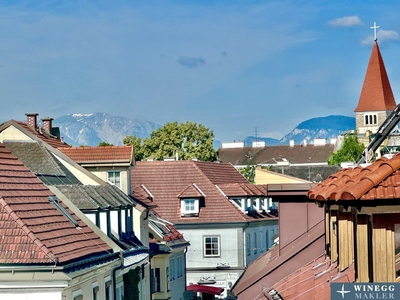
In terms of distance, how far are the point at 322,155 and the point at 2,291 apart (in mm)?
166549

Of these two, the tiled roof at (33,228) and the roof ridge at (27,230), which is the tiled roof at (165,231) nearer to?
the tiled roof at (33,228)

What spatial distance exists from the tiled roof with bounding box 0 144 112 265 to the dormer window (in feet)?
118

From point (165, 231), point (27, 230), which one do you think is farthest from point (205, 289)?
point (27, 230)

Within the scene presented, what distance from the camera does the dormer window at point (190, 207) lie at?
63.2 m

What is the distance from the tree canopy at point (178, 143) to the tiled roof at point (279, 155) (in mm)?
75660

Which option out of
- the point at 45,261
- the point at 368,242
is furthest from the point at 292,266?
the point at 368,242

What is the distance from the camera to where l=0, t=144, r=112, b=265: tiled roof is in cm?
2136

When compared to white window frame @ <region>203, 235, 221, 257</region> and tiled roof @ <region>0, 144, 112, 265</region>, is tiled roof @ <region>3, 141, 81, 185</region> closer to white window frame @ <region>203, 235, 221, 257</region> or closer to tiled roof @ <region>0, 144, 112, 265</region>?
tiled roof @ <region>0, 144, 112, 265</region>

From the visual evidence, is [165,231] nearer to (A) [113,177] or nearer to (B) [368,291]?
(A) [113,177]

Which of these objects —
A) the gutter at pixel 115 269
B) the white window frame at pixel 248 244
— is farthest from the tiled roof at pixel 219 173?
the gutter at pixel 115 269

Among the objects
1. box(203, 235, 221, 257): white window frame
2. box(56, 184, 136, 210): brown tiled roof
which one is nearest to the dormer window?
box(203, 235, 221, 257): white window frame

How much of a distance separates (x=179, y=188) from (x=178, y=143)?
4126cm

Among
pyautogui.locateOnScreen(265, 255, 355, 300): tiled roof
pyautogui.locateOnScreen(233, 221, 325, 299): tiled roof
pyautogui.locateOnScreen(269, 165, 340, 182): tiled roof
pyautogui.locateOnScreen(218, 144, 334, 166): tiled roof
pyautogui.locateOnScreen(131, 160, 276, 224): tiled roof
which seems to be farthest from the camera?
pyautogui.locateOnScreen(218, 144, 334, 166): tiled roof

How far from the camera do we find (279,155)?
192 meters
